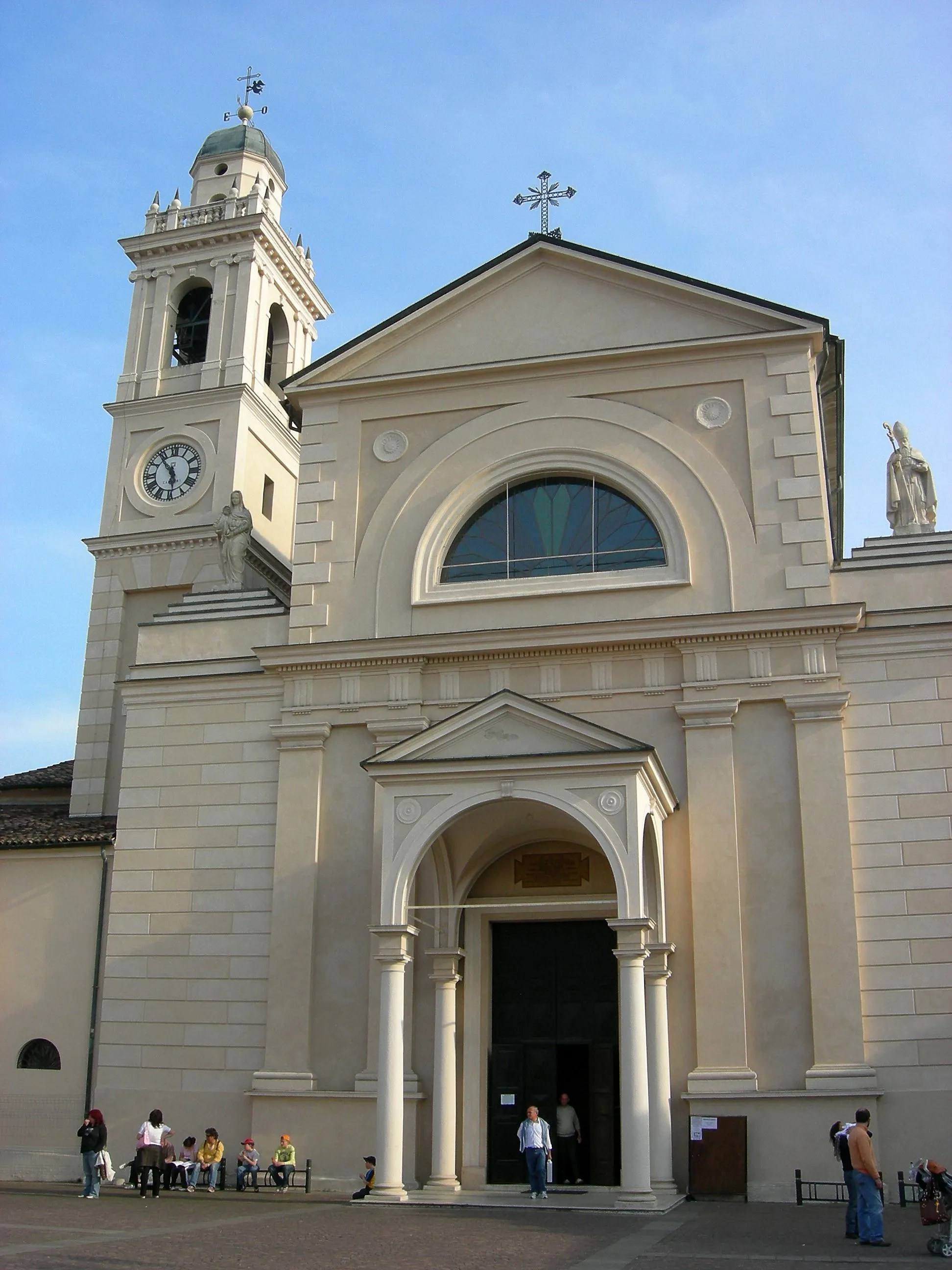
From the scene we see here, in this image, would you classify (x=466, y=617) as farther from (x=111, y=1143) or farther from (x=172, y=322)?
(x=172, y=322)

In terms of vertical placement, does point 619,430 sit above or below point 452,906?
above

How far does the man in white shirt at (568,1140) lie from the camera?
2006 centimetres

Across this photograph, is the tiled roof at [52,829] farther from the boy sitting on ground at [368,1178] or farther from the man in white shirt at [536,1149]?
the man in white shirt at [536,1149]

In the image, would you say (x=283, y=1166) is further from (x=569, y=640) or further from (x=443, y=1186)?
(x=569, y=640)

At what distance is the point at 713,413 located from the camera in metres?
23.1

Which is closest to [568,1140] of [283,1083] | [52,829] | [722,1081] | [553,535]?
[722,1081]

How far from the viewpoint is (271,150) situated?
127 ft

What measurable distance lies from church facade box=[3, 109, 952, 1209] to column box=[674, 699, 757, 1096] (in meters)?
0.05

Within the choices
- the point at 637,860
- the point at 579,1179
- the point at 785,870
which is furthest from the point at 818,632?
the point at 579,1179

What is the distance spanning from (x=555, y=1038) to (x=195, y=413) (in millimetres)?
18717

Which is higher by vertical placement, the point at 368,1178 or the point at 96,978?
the point at 96,978

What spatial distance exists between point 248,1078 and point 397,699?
21.5ft

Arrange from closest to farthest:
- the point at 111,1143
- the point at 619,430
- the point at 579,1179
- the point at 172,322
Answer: the point at 579,1179 → the point at 111,1143 → the point at 619,430 → the point at 172,322

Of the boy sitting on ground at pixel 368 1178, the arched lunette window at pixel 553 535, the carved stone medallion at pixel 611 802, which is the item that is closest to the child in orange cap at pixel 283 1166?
the boy sitting on ground at pixel 368 1178
